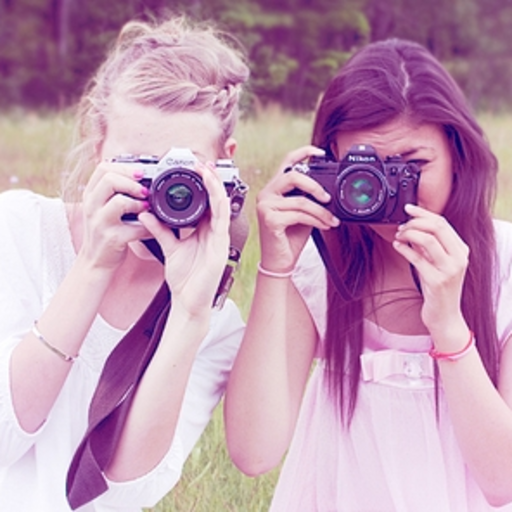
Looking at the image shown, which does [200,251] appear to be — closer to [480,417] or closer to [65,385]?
[65,385]

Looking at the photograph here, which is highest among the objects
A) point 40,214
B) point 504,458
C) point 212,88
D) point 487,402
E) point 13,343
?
point 212,88

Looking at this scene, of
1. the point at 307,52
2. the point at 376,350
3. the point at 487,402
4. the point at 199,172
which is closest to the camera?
the point at 199,172

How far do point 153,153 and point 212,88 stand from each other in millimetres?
212

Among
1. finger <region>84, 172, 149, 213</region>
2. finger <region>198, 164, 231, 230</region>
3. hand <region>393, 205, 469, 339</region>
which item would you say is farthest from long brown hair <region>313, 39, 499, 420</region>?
finger <region>84, 172, 149, 213</region>

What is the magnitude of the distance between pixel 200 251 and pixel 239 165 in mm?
1714

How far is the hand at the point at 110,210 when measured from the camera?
1.56m

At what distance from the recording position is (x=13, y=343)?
5.42ft

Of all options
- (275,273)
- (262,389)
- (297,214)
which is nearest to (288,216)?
(297,214)

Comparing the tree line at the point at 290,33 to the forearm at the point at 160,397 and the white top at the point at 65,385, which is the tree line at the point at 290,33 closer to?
the white top at the point at 65,385

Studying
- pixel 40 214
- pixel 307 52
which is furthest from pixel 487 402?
pixel 307 52

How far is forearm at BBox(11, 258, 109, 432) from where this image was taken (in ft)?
5.15

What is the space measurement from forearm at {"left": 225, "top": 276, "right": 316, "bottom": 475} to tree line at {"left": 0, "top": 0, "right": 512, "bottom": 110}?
21.7 feet

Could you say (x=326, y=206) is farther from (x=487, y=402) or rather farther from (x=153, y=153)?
(x=487, y=402)

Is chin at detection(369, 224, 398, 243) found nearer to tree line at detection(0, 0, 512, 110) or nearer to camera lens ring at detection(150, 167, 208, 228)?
camera lens ring at detection(150, 167, 208, 228)
